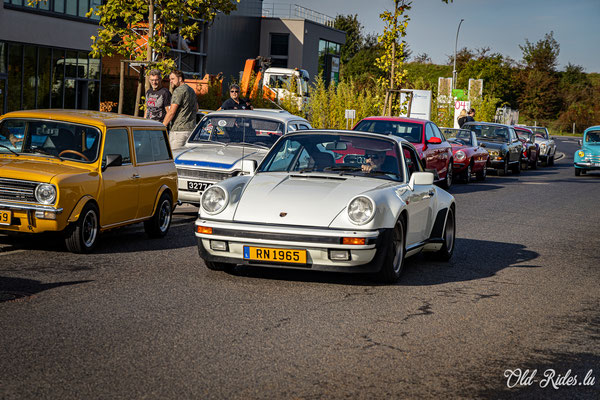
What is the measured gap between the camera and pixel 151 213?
35.2ft

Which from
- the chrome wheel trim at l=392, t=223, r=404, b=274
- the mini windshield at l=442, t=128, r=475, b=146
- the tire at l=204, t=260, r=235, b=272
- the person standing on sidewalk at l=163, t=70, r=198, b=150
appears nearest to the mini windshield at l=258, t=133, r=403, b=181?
the chrome wheel trim at l=392, t=223, r=404, b=274

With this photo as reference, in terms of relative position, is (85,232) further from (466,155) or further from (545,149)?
(545,149)

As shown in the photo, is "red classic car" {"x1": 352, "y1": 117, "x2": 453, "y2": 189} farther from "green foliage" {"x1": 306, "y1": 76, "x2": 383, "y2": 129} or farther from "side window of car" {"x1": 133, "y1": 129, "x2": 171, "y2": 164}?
"green foliage" {"x1": 306, "y1": 76, "x2": 383, "y2": 129}

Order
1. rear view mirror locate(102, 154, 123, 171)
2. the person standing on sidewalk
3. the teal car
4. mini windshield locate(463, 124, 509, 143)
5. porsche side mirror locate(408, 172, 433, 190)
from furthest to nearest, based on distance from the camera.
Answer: the teal car, mini windshield locate(463, 124, 509, 143), the person standing on sidewalk, rear view mirror locate(102, 154, 123, 171), porsche side mirror locate(408, 172, 433, 190)

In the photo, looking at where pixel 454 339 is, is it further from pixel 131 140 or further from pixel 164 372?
pixel 131 140

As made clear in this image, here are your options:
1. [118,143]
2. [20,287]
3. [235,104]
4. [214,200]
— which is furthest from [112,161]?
[235,104]

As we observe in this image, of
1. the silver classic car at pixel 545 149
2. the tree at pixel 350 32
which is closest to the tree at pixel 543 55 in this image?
the tree at pixel 350 32

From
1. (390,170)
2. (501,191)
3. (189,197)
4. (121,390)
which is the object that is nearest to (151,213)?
(189,197)

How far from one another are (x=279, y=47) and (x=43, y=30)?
37.7 m

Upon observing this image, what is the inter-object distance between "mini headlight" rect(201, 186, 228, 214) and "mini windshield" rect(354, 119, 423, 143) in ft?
38.6

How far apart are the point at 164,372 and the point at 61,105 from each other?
3594cm

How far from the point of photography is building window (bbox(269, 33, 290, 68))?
239 feet

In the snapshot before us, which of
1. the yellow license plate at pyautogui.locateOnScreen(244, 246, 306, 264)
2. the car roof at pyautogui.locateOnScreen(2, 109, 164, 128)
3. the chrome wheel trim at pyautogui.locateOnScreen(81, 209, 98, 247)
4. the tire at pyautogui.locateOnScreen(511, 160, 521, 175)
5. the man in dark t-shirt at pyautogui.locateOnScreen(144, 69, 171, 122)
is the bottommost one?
the tire at pyautogui.locateOnScreen(511, 160, 521, 175)

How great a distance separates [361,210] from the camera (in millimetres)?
7695
